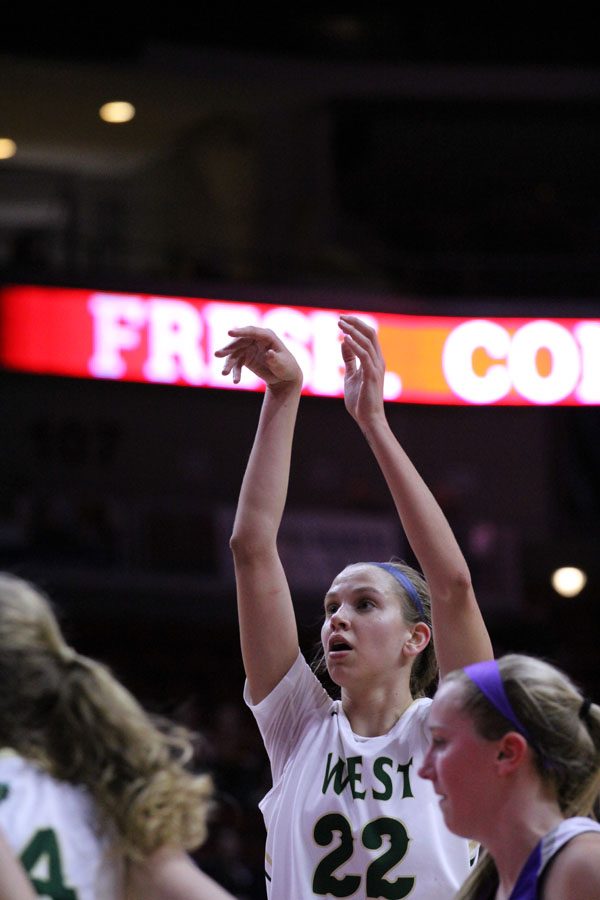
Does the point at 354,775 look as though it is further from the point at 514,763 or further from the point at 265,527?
the point at 514,763

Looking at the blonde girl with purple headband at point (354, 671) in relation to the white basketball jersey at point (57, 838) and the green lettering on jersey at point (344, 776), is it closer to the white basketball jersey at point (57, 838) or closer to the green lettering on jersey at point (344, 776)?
the green lettering on jersey at point (344, 776)

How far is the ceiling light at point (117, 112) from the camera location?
596 inches

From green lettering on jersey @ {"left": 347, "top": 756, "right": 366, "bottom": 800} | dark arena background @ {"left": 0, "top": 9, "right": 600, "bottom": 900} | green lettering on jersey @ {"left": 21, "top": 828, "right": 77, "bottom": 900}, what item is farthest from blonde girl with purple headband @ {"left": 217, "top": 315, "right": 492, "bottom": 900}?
dark arena background @ {"left": 0, "top": 9, "right": 600, "bottom": 900}

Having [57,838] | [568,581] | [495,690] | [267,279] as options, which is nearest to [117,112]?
[267,279]

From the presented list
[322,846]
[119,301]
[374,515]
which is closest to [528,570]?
[374,515]

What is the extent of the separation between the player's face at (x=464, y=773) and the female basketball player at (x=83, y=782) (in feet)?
1.22

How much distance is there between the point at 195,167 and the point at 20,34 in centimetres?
227

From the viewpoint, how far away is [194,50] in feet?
49.7

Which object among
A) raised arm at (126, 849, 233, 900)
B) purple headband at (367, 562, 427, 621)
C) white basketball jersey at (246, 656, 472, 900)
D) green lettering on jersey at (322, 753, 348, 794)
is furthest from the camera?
purple headband at (367, 562, 427, 621)

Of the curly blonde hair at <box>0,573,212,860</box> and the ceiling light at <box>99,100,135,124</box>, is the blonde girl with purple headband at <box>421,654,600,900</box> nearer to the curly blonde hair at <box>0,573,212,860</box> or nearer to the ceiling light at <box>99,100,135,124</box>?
the curly blonde hair at <box>0,573,212,860</box>

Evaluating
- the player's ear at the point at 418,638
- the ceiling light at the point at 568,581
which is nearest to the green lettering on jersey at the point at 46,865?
the player's ear at the point at 418,638

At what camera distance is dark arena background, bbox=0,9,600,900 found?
12.5 m

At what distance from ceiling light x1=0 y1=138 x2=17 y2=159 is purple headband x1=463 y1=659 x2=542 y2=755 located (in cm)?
1431

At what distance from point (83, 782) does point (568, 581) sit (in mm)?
13047
